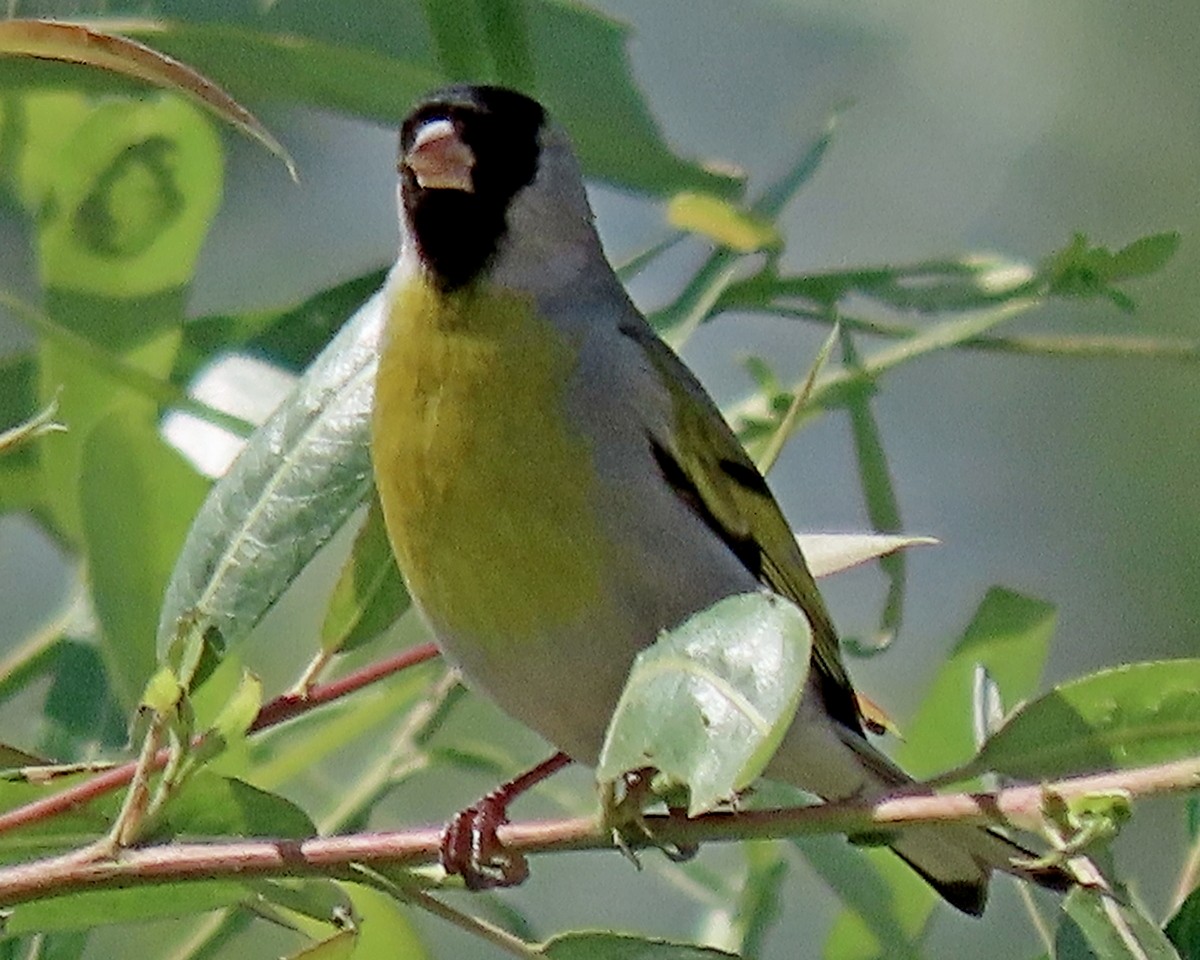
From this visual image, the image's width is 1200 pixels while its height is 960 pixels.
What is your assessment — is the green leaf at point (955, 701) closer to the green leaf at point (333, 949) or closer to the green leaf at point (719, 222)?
the green leaf at point (719, 222)

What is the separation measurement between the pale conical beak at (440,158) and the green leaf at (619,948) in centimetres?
50

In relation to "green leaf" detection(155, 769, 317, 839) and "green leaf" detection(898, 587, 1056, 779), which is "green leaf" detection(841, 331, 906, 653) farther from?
"green leaf" detection(155, 769, 317, 839)

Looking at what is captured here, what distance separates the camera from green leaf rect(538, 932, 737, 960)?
0.84 metres

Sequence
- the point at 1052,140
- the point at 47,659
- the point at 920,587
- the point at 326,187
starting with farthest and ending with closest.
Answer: the point at 1052,140, the point at 920,587, the point at 326,187, the point at 47,659

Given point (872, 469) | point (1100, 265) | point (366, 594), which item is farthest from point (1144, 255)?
point (366, 594)

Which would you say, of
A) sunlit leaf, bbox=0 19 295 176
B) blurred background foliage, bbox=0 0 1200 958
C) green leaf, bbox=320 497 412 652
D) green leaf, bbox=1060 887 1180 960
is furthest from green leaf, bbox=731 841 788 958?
sunlit leaf, bbox=0 19 295 176

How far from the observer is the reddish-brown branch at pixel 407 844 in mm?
666

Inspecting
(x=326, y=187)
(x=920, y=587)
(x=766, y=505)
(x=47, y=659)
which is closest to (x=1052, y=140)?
(x=920, y=587)

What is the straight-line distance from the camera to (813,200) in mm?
3371

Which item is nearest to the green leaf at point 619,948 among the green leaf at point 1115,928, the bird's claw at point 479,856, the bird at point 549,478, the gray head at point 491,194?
the bird's claw at point 479,856

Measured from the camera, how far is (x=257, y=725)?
858 mm

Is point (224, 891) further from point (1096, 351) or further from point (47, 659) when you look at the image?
point (1096, 351)

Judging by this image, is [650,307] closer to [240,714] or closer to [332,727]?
[332,727]

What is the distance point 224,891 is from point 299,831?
0.13 feet
